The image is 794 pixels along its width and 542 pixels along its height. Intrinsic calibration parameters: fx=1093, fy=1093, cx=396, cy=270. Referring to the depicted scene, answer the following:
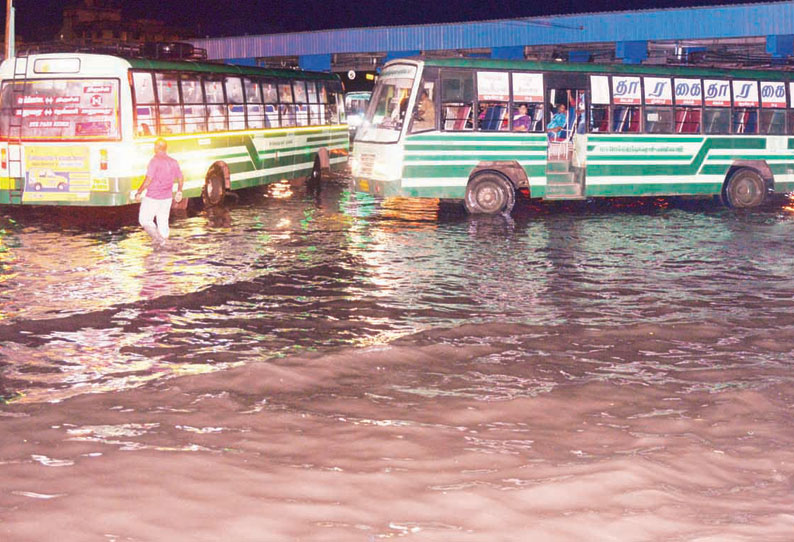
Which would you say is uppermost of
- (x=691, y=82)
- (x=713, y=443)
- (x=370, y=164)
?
(x=691, y=82)

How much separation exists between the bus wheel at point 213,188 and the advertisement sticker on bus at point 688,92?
9.37 meters

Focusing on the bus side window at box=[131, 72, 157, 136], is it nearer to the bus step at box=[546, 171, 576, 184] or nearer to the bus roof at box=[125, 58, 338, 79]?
the bus roof at box=[125, 58, 338, 79]

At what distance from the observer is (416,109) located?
19.8 meters

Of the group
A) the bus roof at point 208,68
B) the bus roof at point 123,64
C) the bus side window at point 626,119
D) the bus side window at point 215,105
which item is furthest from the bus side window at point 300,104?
the bus side window at point 626,119

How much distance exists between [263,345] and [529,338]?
2321 millimetres

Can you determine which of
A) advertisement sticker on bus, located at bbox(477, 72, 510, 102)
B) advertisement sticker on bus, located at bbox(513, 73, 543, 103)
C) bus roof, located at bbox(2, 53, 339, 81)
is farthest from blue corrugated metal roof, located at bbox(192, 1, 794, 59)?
bus roof, located at bbox(2, 53, 339, 81)

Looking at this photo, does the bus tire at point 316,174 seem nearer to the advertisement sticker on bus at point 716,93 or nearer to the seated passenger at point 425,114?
the seated passenger at point 425,114

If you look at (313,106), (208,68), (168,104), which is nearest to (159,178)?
(168,104)

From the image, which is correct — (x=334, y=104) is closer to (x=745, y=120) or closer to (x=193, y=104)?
(x=193, y=104)

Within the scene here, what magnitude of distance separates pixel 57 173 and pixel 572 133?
31.8 feet

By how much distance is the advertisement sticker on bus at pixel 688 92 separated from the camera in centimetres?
2220

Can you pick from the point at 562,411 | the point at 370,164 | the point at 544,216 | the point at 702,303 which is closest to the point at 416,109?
the point at 370,164

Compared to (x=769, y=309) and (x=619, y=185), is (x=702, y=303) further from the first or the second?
(x=619, y=185)

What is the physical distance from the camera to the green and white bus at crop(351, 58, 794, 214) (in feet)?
65.4
